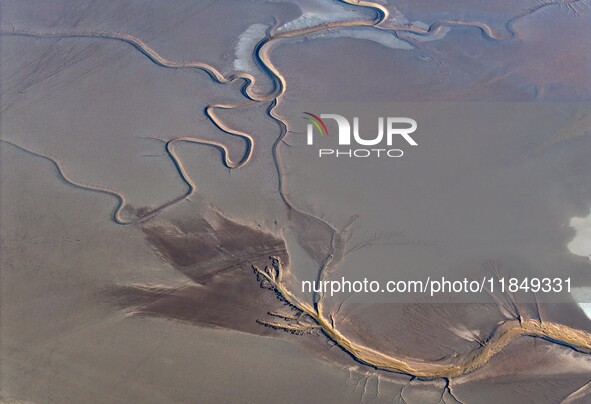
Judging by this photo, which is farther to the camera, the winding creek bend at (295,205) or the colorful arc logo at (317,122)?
the colorful arc logo at (317,122)

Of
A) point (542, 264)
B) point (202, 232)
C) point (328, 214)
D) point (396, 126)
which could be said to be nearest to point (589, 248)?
point (542, 264)

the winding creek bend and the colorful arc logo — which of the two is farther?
the colorful arc logo
